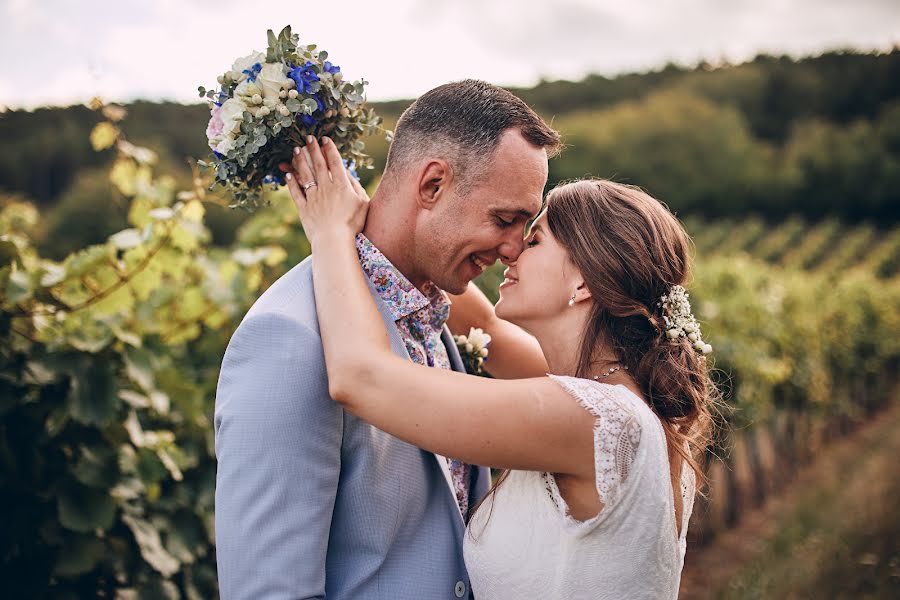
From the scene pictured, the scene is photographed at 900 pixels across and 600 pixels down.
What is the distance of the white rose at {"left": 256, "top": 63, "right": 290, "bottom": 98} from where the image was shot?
2117 millimetres

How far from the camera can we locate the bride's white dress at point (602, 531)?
Answer: 2.07 metres

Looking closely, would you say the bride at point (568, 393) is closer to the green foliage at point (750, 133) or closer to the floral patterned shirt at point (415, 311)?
the floral patterned shirt at point (415, 311)

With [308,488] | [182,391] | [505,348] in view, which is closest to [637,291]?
[505,348]

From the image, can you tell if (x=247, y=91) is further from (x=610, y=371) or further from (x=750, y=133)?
(x=750, y=133)

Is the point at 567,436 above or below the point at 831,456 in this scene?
above

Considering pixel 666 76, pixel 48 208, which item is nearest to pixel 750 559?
pixel 48 208

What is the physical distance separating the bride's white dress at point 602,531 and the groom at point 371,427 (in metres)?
0.15

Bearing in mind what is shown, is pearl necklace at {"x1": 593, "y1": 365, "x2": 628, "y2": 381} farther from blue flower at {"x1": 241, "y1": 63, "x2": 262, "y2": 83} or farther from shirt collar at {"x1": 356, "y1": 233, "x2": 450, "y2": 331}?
blue flower at {"x1": 241, "y1": 63, "x2": 262, "y2": 83}

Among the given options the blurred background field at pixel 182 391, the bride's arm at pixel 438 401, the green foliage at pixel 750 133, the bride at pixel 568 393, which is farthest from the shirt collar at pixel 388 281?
the green foliage at pixel 750 133

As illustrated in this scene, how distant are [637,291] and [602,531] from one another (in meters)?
0.79

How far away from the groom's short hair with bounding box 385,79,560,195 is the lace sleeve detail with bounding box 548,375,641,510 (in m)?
0.74

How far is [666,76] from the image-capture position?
102750 mm

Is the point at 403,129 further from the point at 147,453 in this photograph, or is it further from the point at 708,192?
the point at 708,192

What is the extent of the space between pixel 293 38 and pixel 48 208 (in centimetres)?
2459
